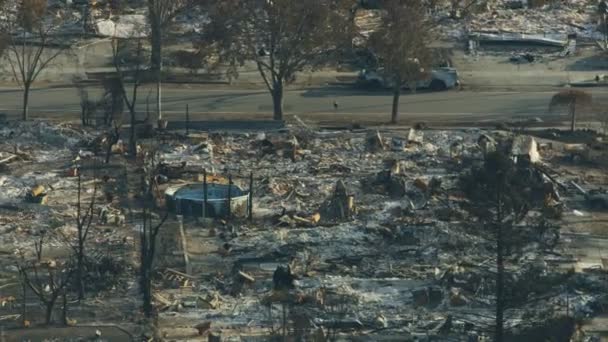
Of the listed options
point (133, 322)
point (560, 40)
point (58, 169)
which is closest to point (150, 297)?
point (133, 322)

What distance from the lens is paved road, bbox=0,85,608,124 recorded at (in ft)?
129

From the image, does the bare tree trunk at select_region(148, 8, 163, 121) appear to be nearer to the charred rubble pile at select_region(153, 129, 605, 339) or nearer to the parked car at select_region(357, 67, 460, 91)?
the parked car at select_region(357, 67, 460, 91)

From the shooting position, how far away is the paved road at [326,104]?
39188mm

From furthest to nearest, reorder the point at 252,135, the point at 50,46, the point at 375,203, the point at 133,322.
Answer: the point at 50,46 → the point at 252,135 → the point at 375,203 → the point at 133,322

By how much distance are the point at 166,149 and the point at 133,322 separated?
1118 centimetres

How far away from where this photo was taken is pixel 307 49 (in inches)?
1485

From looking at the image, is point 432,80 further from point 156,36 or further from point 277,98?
point 156,36

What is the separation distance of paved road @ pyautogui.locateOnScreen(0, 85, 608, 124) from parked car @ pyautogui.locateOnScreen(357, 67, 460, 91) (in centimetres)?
25

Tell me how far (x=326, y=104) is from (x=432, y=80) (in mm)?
3070

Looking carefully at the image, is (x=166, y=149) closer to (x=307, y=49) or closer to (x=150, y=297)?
(x=307, y=49)

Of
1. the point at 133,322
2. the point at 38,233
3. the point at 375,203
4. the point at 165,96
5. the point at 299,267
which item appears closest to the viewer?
the point at 133,322

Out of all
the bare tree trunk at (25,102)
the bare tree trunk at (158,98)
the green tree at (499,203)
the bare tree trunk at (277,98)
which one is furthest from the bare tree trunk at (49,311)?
the bare tree trunk at (277,98)

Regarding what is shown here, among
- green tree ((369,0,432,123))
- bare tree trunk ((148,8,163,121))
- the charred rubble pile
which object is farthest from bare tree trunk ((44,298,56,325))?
bare tree trunk ((148,8,163,121))

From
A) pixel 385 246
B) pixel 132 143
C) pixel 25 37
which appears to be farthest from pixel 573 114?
pixel 25 37
